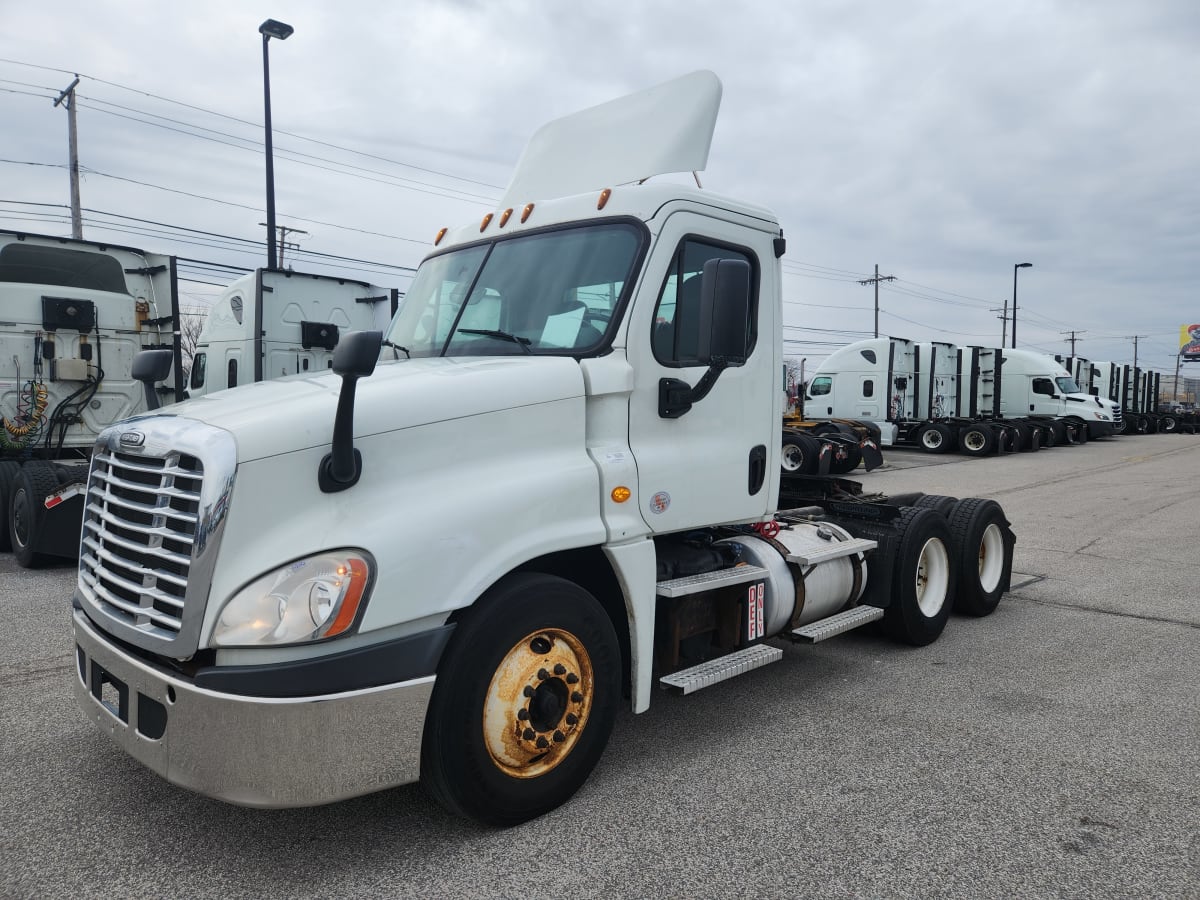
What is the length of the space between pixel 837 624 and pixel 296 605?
3276mm

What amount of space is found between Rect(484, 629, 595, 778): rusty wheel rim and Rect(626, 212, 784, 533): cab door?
0.73 meters

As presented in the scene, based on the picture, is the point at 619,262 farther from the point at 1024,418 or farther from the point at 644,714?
the point at 1024,418

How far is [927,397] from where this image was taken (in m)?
28.7

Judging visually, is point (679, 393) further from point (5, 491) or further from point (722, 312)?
point (5, 491)

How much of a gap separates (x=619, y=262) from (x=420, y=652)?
6.13 ft

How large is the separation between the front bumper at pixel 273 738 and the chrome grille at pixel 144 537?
0.19 m

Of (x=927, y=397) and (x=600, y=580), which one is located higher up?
(x=927, y=397)

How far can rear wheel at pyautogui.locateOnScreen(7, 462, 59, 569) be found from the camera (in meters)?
7.92

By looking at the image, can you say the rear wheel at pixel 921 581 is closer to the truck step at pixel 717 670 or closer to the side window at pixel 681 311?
the truck step at pixel 717 670

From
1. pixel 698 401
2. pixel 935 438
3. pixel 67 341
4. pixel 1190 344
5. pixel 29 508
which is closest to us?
pixel 698 401

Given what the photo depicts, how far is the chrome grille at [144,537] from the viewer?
2.85 metres

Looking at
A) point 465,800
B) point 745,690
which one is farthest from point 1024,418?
point 465,800

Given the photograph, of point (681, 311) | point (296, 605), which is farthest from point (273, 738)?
point (681, 311)

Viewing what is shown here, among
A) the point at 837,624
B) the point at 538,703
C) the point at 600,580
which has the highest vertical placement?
the point at 600,580
